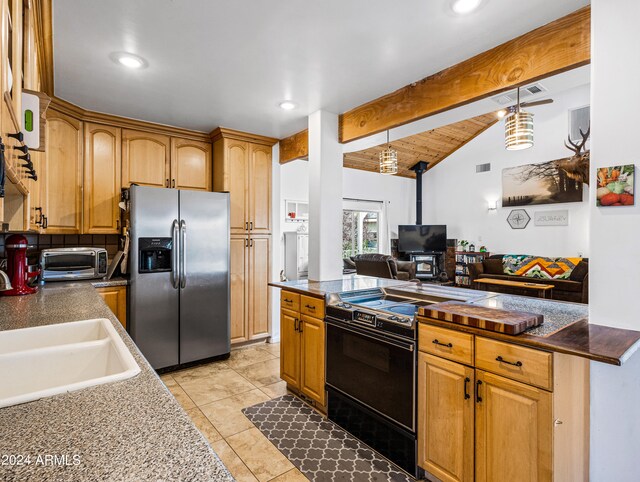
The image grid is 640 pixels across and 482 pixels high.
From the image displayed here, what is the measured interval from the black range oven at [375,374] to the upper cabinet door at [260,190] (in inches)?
74.1

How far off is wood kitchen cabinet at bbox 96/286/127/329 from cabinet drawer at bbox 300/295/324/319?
5.57 feet

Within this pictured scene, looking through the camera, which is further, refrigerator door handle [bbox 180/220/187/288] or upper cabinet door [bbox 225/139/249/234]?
upper cabinet door [bbox 225/139/249/234]

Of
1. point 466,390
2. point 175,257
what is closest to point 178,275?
point 175,257

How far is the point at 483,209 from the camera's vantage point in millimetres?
7699

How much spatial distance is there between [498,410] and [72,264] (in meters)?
3.40

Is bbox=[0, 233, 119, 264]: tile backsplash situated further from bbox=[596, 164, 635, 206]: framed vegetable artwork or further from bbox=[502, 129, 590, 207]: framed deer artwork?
bbox=[502, 129, 590, 207]: framed deer artwork

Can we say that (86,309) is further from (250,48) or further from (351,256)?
(351,256)

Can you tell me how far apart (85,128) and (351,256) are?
5.09m

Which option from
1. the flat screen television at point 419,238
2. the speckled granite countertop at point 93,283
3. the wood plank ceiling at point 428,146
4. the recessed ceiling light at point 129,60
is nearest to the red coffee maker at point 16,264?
the speckled granite countertop at point 93,283

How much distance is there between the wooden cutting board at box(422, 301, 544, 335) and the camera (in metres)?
1.48

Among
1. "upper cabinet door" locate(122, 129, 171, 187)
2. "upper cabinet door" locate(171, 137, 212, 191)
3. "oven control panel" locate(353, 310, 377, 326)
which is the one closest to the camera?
"oven control panel" locate(353, 310, 377, 326)

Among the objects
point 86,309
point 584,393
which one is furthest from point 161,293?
point 584,393

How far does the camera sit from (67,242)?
3.39 m

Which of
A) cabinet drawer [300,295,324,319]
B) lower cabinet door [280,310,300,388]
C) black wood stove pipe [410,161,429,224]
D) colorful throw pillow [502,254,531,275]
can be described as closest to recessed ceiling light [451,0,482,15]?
cabinet drawer [300,295,324,319]
